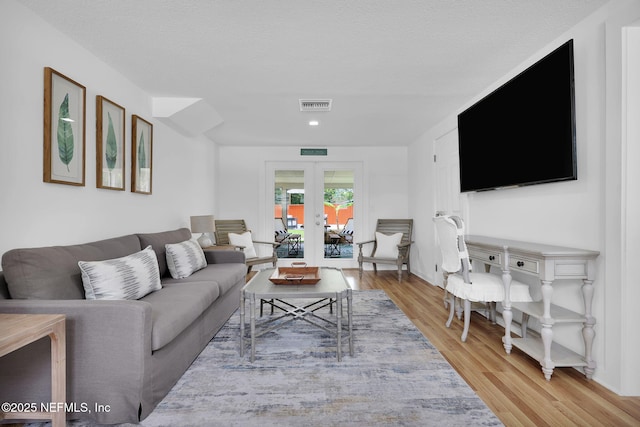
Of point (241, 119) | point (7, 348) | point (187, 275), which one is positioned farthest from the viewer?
point (241, 119)

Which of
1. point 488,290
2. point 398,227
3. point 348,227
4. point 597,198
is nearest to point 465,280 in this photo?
point 488,290

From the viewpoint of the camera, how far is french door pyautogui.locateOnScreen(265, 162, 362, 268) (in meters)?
6.24

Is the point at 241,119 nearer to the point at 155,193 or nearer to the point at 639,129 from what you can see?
the point at 155,193

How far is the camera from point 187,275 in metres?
3.13

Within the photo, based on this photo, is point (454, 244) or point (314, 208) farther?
point (314, 208)

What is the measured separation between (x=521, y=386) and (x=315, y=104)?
315 cm

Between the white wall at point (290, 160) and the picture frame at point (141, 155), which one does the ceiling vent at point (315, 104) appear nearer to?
the picture frame at point (141, 155)

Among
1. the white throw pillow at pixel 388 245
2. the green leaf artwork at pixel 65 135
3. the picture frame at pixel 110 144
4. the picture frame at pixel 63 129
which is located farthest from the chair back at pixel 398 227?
the green leaf artwork at pixel 65 135

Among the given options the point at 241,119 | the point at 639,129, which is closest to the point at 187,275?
the point at 241,119

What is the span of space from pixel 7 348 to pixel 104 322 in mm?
442

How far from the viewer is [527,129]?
2584 mm

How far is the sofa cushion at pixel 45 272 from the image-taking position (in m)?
1.78

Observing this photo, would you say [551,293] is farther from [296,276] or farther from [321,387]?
[296,276]

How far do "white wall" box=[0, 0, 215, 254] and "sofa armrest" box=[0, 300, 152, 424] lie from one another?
69cm
